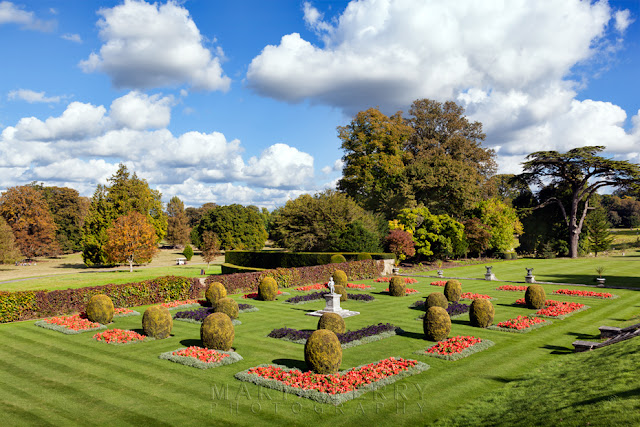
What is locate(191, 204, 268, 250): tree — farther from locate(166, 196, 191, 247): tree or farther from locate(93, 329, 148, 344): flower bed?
locate(93, 329, 148, 344): flower bed

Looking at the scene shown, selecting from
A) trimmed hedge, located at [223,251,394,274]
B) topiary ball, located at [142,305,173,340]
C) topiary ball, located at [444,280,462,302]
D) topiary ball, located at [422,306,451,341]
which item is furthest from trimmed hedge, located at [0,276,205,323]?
topiary ball, located at [422,306,451,341]

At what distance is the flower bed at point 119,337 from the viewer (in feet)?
53.4

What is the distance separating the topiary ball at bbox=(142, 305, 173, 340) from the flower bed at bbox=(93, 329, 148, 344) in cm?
38

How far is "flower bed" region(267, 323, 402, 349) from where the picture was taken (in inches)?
624

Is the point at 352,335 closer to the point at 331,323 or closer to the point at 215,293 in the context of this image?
the point at 331,323

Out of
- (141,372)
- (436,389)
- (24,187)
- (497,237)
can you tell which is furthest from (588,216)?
(24,187)

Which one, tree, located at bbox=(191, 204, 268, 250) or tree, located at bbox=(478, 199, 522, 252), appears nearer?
tree, located at bbox=(478, 199, 522, 252)

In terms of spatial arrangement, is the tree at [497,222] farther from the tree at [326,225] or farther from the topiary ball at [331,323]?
the topiary ball at [331,323]

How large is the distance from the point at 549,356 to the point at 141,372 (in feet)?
44.2

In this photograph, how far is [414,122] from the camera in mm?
62781

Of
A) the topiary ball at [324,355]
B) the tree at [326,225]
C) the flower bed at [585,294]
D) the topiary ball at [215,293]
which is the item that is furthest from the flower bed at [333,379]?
the tree at [326,225]

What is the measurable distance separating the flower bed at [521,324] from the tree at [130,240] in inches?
1711

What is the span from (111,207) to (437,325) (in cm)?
5250

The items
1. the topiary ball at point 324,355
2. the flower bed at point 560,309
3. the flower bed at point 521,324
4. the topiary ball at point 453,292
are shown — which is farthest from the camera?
the topiary ball at point 453,292
